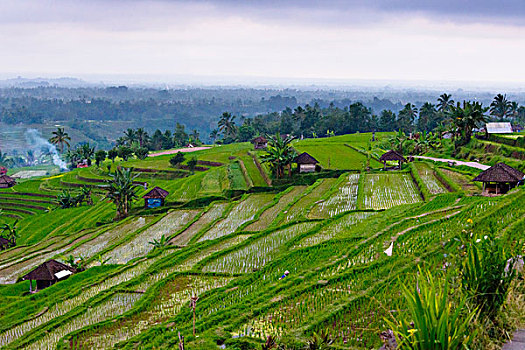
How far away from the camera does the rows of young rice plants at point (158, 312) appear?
9750 mm

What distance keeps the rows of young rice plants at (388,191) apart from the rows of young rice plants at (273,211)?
3673 mm

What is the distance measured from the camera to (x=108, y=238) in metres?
23.6

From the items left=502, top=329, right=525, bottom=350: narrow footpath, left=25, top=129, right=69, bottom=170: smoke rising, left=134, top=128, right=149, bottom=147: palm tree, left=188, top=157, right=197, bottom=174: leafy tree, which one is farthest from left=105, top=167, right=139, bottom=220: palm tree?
left=25, top=129, right=69, bottom=170: smoke rising

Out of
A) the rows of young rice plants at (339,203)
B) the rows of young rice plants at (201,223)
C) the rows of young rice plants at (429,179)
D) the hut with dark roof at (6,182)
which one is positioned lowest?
the hut with dark roof at (6,182)

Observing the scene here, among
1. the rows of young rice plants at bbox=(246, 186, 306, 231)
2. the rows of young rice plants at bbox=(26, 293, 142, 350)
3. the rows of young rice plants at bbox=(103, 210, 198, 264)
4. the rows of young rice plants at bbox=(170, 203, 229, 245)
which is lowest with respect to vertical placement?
the rows of young rice plants at bbox=(103, 210, 198, 264)

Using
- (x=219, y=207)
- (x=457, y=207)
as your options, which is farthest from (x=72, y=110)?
(x=457, y=207)

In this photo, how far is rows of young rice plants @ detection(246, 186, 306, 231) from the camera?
65.9 feet

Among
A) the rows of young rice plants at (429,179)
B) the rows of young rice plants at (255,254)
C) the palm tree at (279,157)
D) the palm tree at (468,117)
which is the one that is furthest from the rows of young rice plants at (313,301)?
the palm tree at (468,117)

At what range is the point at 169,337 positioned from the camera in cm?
812

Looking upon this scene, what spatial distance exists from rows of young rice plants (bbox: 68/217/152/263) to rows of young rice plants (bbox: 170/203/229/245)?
321cm

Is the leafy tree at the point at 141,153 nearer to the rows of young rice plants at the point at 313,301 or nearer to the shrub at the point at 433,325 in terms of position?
the rows of young rice plants at the point at 313,301

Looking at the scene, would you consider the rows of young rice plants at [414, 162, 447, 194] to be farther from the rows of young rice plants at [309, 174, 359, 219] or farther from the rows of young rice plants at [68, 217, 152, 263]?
the rows of young rice plants at [68, 217, 152, 263]

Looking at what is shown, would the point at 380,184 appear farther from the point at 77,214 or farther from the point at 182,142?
the point at 182,142

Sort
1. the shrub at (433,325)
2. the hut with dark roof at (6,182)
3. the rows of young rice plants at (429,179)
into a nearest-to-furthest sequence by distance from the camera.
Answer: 1. the shrub at (433,325)
2. the rows of young rice plants at (429,179)
3. the hut with dark roof at (6,182)
